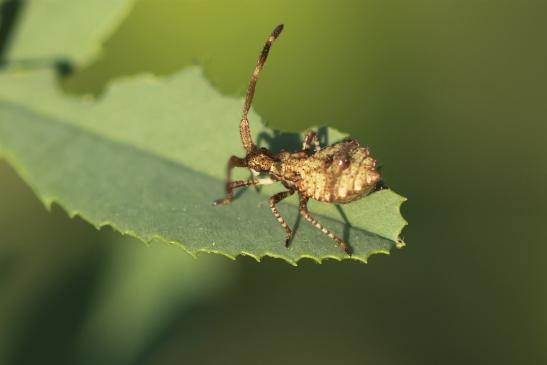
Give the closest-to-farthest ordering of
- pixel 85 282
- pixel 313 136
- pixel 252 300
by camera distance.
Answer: pixel 313 136 < pixel 85 282 < pixel 252 300

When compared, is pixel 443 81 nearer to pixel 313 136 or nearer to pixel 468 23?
pixel 468 23

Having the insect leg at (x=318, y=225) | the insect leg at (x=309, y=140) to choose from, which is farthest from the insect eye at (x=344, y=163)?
the insect leg at (x=318, y=225)

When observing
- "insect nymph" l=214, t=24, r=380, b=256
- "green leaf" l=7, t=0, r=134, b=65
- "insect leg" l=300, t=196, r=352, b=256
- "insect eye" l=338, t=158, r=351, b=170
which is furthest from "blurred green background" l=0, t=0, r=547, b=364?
"insect leg" l=300, t=196, r=352, b=256

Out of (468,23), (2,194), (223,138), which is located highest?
(468,23)

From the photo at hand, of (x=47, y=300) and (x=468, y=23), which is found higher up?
(x=468, y=23)

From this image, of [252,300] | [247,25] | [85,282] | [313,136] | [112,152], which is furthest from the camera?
[247,25]

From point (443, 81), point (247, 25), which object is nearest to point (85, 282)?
point (247, 25)

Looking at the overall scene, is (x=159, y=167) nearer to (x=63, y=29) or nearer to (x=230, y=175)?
(x=230, y=175)

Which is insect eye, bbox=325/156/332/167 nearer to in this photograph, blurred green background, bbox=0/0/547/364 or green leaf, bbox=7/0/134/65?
blurred green background, bbox=0/0/547/364

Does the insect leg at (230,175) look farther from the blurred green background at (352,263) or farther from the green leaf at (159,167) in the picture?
the blurred green background at (352,263)
